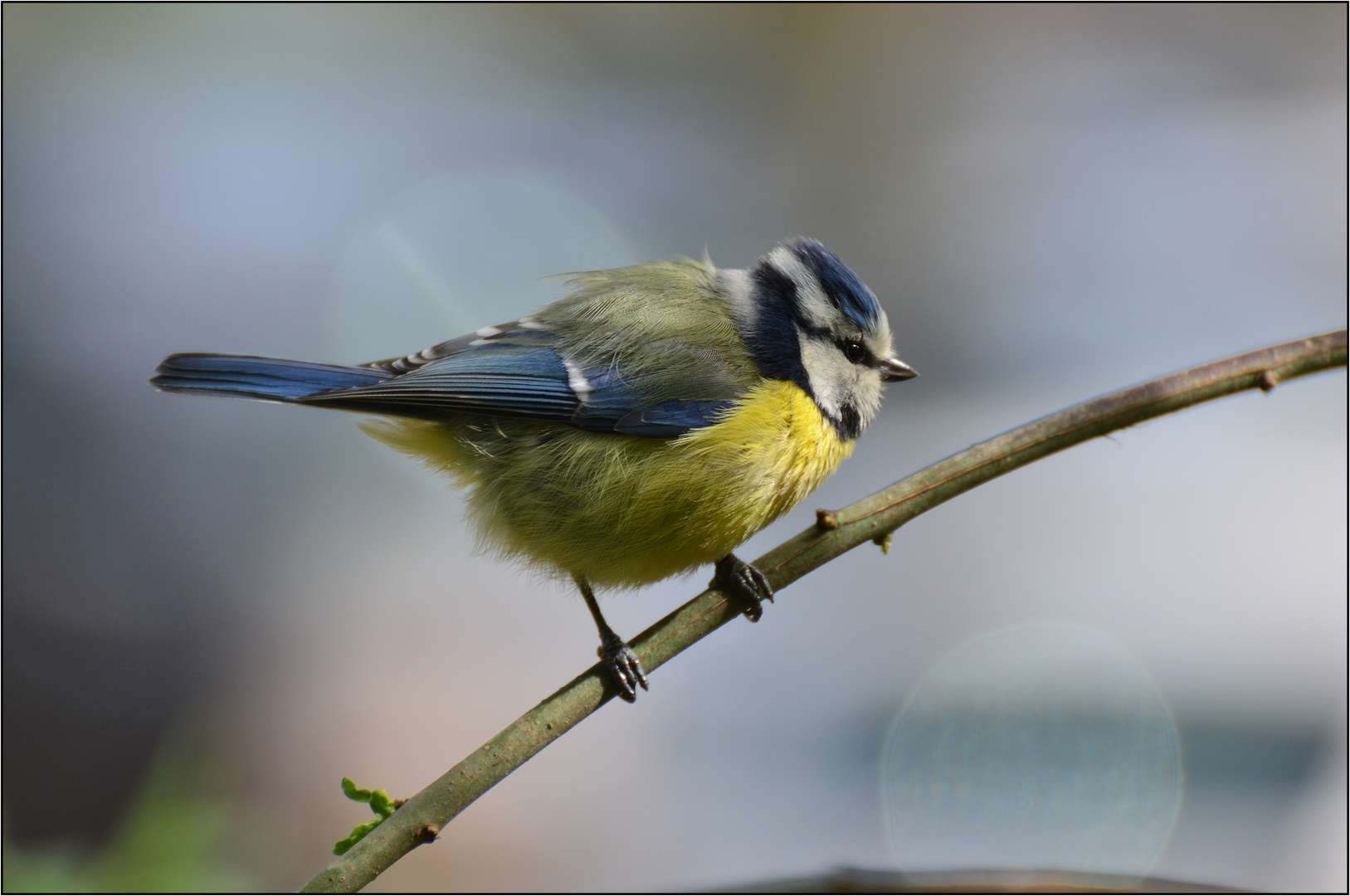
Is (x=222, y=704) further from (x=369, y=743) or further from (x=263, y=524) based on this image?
(x=263, y=524)

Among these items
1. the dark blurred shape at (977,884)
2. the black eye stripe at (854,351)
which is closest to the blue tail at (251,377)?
the black eye stripe at (854,351)

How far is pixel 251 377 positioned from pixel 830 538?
78cm

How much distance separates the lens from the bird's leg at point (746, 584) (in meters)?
1.13

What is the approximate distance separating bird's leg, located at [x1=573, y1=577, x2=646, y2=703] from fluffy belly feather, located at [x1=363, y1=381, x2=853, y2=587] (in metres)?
0.05

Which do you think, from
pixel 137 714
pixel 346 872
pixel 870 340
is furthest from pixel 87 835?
pixel 870 340

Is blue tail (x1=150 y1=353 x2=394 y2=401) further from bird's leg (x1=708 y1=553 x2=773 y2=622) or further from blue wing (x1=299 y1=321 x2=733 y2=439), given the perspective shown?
bird's leg (x1=708 y1=553 x2=773 y2=622)

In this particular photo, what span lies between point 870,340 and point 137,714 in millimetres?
2246

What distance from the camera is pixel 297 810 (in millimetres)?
2289

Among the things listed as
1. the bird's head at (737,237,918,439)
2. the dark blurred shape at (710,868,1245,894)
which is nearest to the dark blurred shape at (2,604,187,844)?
the bird's head at (737,237,918,439)

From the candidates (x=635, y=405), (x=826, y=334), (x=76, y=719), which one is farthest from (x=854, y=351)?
(x=76, y=719)

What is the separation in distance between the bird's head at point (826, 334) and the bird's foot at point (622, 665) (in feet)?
1.49

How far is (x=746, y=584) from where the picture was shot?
45.8 inches

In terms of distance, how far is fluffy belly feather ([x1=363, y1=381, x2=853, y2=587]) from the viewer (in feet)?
3.98

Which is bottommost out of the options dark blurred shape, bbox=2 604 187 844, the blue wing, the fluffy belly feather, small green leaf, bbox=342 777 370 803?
small green leaf, bbox=342 777 370 803
